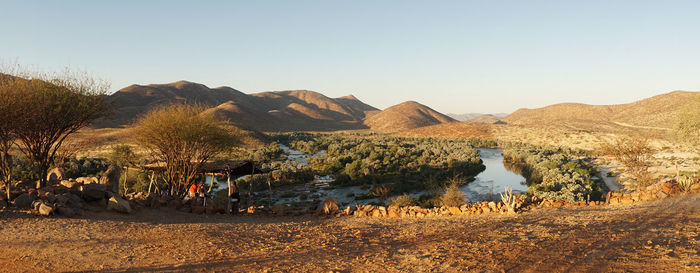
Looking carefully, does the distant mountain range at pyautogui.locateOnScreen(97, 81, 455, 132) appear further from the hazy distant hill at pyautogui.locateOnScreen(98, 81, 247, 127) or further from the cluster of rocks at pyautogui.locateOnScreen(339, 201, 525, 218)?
the cluster of rocks at pyautogui.locateOnScreen(339, 201, 525, 218)

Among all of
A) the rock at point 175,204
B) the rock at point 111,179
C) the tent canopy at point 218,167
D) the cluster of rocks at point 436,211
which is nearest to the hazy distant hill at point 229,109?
the tent canopy at point 218,167

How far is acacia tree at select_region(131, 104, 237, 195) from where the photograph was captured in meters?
15.7

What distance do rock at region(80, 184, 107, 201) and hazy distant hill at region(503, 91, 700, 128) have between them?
242 ft

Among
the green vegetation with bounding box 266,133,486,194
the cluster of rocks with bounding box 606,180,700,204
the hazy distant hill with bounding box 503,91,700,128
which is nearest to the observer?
the cluster of rocks with bounding box 606,180,700,204

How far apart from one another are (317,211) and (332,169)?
1699 cm

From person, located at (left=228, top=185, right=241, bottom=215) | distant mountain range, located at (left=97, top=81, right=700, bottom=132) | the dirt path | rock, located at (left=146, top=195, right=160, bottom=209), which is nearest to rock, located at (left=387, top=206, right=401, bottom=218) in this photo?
the dirt path

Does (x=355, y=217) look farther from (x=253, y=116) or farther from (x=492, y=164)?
(x=253, y=116)

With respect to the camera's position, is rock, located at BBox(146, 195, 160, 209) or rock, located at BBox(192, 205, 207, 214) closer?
rock, located at BBox(146, 195, 160, 209)

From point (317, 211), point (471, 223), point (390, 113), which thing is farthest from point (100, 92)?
point (390, 113)

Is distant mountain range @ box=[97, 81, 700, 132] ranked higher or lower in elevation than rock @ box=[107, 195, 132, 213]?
higher

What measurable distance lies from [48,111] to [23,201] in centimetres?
403

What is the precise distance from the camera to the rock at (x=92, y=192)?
11641 mm

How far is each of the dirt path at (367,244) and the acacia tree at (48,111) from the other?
458 centimetres

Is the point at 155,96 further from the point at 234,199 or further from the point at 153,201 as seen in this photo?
the point at 234,199
